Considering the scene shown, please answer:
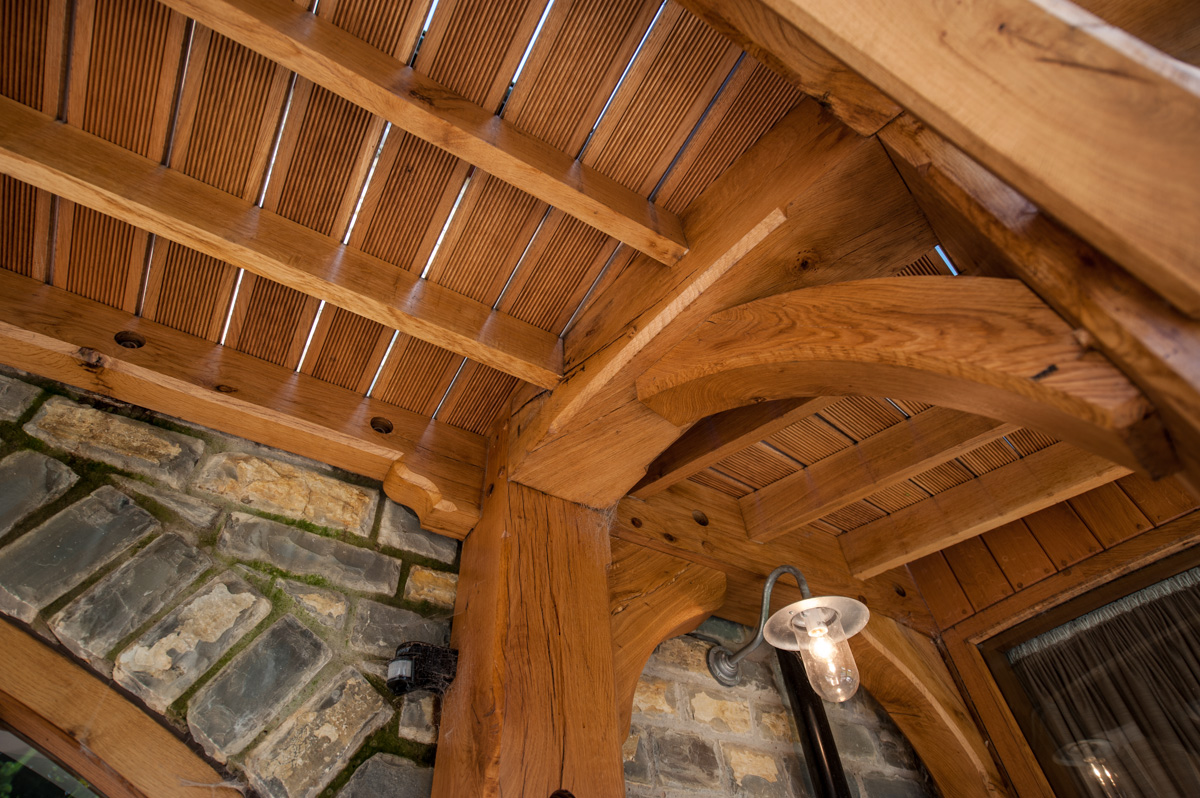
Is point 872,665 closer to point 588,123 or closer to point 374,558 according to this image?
point 374,558

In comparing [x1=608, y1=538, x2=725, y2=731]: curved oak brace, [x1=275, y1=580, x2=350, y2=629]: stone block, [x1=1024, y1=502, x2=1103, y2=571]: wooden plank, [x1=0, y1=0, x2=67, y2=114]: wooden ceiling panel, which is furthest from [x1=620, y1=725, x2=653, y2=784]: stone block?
[x1=0, y1=0, x2=67, y2=114]: wooden ceiling panel

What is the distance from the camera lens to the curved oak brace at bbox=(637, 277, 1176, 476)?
93 centimetres

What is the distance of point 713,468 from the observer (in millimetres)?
2520

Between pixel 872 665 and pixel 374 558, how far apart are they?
189 centimetres

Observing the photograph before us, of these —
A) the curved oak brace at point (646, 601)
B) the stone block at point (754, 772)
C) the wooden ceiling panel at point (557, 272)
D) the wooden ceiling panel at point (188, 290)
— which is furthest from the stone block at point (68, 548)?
the stone block at point (754, 772)

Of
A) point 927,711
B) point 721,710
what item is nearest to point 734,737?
point 721,710

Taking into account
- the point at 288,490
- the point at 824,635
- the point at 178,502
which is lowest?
the point at 824,635

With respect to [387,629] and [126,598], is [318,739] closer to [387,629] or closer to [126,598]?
[387,629]

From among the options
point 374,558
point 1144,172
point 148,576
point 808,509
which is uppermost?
point 808,509

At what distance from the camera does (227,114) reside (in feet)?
5.19

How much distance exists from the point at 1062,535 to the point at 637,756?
1892mm

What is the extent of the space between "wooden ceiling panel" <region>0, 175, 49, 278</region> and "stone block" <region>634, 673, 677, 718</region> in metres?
2.04

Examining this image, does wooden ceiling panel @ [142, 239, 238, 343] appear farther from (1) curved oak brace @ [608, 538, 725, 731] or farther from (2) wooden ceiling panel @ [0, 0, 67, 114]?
(1) curved oak brace @ [608, 538, 725, 731]

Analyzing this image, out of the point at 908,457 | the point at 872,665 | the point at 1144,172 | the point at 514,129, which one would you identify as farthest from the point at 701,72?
the point at 872,665
